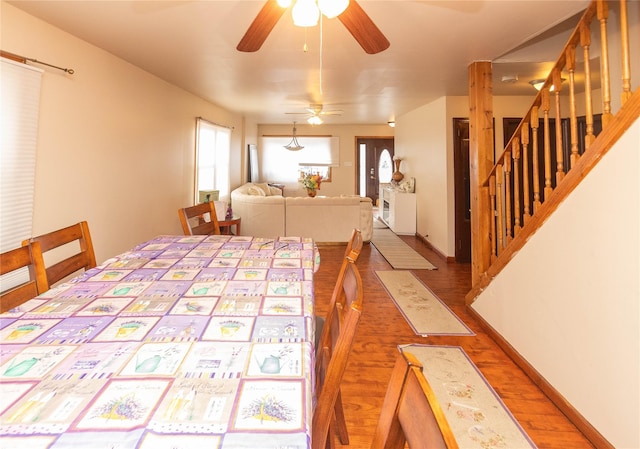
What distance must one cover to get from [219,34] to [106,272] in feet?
6.74

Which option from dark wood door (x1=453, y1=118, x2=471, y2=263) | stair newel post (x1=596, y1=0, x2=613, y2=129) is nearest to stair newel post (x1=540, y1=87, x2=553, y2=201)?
stair newel post (x1=596, y1=0, x2=613, y2=129)

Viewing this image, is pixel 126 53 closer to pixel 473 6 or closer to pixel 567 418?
pixel 473 6

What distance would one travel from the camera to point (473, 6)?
208 cm

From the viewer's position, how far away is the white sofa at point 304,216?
16.8 feet

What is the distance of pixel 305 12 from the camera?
4.59 ft

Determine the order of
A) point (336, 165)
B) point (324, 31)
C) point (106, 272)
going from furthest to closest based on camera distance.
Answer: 1. point (336, 165)
2. point (324, 31)
3. point (106, 272)

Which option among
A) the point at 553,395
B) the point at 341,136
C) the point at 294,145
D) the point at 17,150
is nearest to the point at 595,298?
the point at 553,395

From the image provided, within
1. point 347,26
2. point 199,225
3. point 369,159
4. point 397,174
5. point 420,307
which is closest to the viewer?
point 347,26

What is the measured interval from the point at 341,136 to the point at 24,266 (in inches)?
297

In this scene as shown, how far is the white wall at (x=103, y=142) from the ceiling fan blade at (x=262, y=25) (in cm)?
168

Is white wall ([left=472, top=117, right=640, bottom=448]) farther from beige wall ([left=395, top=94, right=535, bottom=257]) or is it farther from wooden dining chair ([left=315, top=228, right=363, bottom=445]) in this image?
beige wall ([left=395, top=94, right=535, bottom=257])

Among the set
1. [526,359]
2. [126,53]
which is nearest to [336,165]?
[126,53]

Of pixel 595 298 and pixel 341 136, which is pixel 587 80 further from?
pixel 341 136

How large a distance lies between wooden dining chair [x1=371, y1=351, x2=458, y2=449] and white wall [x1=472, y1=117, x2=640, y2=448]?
4.40ft
